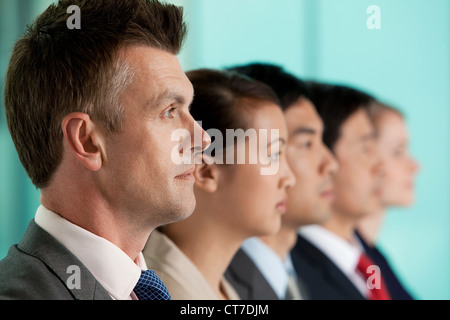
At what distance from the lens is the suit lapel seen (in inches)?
32.4

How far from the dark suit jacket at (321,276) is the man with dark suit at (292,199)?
60 millimetres

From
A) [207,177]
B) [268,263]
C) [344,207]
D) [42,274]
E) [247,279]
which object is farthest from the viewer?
[344,207]

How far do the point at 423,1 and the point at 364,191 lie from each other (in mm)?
1297

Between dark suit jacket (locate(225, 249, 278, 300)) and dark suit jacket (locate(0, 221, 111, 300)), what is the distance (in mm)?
584

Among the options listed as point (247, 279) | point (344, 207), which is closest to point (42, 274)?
point (247, 279)

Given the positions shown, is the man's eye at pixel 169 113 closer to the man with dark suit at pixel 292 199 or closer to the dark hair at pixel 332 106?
the man with dark suit at pixel 292 199

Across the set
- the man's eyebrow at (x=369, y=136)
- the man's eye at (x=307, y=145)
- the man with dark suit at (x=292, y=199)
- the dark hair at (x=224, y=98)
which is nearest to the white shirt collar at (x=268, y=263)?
the man with dark suit at (x=292, y=199)

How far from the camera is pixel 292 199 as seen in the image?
5.17 feet

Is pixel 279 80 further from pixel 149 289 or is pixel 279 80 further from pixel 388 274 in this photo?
pixel 388 274

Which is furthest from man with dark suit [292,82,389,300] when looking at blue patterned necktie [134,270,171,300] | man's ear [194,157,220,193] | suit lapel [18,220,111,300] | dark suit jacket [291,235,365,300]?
suit lapel [18,220,111,300]

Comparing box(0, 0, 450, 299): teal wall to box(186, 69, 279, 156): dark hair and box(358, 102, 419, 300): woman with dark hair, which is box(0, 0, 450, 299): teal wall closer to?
box(358, 102, 419, 300): woman with dark hair

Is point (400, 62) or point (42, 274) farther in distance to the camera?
point (400, 62)

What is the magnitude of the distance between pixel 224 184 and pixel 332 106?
0.75 m
